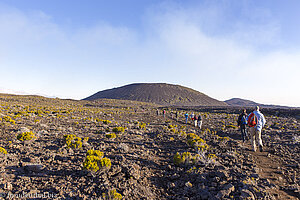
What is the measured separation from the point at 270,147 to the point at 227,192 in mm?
6129

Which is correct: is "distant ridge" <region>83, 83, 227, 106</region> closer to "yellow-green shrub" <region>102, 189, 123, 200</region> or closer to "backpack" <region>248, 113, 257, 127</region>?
"backpack" <region>248, 113, 257, 127</region>

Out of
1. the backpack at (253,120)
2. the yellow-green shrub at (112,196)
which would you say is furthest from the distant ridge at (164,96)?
the yellow-green shrub at (112,196)

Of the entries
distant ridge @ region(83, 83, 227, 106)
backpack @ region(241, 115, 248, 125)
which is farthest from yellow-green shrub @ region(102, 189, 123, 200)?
distant ridge @ region(83, 83, 227, 106)

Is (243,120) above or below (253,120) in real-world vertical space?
below

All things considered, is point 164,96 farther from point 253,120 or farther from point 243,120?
point 253,120

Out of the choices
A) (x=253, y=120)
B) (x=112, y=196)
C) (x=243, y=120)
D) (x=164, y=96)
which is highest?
(x=164, y=96)

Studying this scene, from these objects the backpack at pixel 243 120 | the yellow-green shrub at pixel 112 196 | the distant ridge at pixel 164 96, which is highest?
the distant ridge at pixel 164 96

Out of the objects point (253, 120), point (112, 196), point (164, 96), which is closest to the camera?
point (112, 196)

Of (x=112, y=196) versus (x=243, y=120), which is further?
(x=243, y=120)

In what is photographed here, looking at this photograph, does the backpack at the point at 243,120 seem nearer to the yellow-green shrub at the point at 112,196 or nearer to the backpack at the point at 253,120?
the backpack at the point at 253,120

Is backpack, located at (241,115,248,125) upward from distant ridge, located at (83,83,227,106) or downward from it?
downward

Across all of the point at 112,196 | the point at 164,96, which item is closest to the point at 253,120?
the point at 112,196

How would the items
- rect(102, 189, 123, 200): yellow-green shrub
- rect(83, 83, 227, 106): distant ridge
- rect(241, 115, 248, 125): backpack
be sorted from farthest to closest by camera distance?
1. rect(83, 83, 227, 106): distant ridge
2. rect(241, 115, 248, 125): backpack
3. rect(102, 189, 123, 200): yellow-green shrub

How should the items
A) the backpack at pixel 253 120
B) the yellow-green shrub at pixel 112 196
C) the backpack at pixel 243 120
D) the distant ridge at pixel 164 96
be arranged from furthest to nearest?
the distant ridge at pixel 164 96
the backpack at pixel 243 120
the backpack at pixel 253 120
the yellow-green shrub at pixel 112 196
